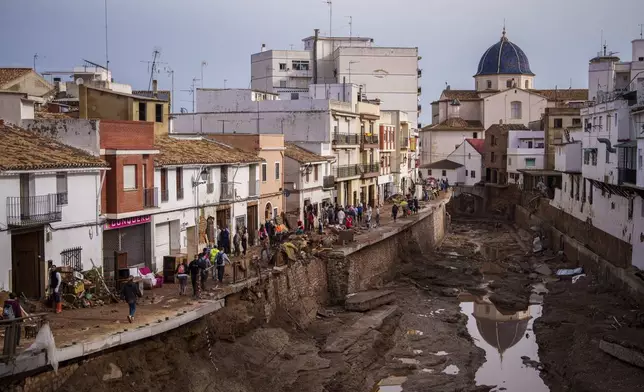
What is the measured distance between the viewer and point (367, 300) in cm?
3956

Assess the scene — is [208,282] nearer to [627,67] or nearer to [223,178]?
[223,178]

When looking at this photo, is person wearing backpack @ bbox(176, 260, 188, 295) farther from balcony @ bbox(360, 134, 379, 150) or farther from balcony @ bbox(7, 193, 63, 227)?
balcony @ bbox(360, 134, 379, 150)

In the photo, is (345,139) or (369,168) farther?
(369,168)

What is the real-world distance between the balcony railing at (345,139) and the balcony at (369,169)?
2423mm

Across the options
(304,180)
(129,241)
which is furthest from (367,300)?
(129,241)

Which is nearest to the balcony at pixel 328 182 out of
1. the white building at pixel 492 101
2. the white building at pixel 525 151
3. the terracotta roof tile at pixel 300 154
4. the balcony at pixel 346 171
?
the terracotta roof tile at pixel 300 154

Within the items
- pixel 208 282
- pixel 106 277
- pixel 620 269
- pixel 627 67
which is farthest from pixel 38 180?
pixel 627 67

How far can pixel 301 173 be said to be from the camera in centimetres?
4984

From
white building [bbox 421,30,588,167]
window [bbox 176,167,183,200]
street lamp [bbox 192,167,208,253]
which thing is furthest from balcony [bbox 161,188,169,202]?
white building [bbox 421,30,588,167]

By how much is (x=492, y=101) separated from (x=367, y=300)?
71.4m

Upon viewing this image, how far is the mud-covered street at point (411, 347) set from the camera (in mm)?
24831

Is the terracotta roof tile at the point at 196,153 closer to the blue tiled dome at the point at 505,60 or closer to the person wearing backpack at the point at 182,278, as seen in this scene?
the person wearing backpack at the point at 182,278

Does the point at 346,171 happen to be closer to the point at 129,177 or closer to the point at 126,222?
the point at 129,177

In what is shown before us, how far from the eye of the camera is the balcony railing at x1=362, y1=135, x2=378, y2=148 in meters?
65.1
